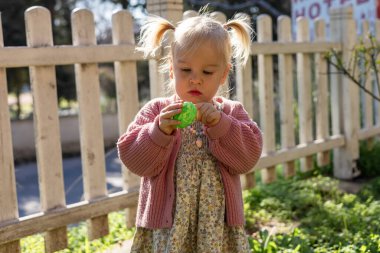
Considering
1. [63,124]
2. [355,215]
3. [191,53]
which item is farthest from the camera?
[63,124]

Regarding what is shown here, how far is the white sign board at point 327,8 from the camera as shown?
6.80 meters

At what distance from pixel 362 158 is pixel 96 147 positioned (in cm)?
343

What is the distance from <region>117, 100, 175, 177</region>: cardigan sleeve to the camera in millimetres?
2070


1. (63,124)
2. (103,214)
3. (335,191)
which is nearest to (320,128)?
(335,191)

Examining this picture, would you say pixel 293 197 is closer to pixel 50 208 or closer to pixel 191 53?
pixel 50 208

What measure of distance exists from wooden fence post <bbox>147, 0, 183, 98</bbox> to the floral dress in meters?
1.47

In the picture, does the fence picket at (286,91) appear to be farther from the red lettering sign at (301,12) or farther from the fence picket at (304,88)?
the red lettering sign at (301,12)

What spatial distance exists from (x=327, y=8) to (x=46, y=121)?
16.6ft

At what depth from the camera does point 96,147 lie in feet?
11.1

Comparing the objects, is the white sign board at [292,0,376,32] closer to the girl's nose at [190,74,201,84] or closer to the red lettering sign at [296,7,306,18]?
the red lettering sign at [296,7,306,18]

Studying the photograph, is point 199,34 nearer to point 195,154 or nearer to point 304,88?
point 195,154

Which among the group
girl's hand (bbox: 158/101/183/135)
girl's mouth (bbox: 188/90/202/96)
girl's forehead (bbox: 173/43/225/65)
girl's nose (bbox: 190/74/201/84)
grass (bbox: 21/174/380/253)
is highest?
girl's forehead (bbox: 173/43/225/65)

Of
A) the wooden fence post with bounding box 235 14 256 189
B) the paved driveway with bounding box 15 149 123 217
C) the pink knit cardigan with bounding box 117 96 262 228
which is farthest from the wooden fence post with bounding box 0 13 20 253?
the paved driveway with bounding box 15 149 123 217

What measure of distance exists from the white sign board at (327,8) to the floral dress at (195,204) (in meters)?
4.96
